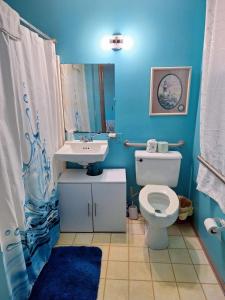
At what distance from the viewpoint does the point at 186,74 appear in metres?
2.07

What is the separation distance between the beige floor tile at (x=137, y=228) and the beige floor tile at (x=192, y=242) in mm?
441

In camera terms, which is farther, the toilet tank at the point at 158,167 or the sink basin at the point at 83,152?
the toilet tank at the point at 158,167

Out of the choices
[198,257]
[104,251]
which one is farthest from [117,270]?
[198,257]

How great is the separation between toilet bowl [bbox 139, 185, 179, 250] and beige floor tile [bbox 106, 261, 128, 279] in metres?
0.34

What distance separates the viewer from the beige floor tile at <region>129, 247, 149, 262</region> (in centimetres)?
186

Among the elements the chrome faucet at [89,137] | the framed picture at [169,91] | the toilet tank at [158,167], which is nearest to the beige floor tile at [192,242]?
the toilet tank at [158,167]

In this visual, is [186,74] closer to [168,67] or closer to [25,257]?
[168,67]

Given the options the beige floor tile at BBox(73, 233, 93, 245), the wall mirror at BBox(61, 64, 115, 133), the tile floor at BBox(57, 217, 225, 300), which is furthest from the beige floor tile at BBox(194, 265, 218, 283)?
the wall mirror at BBox(61, 64, 115, 133)

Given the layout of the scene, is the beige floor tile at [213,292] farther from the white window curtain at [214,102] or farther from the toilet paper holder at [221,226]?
the white window curtain at [214,102]

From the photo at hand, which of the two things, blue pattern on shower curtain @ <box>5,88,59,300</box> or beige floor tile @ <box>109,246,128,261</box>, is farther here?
beige floor tile @ <box>109,246,128,261</box>

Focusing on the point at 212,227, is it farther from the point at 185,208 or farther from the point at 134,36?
the point at 134,36

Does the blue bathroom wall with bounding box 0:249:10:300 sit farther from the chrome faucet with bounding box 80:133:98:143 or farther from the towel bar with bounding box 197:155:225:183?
the towel bar with bounding box 197:155:225:183

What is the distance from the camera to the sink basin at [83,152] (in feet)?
6.37

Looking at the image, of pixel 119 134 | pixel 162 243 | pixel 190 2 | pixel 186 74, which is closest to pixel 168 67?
pixel 186 74
